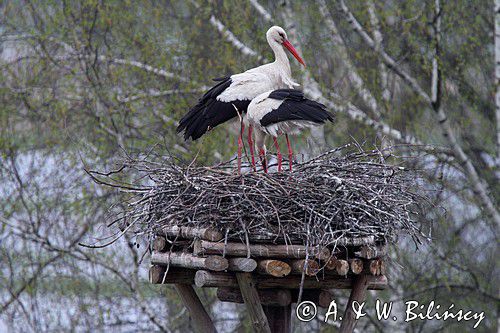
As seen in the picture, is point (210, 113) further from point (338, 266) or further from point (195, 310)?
point (338, 266)

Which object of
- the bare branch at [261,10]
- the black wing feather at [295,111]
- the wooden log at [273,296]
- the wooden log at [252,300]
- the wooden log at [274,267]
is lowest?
the wooden log at [252,300]

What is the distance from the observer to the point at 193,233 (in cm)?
536

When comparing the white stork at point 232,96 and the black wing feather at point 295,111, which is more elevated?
the white stork at point 232,96

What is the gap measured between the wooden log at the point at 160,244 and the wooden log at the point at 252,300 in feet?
1.90

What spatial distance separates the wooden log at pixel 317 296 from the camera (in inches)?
244

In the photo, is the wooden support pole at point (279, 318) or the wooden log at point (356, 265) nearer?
Answer: the wooden log at point (356, 265)

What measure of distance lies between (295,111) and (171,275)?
132cm

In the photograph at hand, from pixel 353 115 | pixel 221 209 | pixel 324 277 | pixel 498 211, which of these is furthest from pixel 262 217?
pixel 498 211

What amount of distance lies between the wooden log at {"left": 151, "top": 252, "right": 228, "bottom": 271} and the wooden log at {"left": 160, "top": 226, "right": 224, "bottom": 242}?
4.5 inches

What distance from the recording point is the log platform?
529cm

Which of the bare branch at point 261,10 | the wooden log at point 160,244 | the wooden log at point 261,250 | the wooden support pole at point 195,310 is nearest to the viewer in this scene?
the wooden log at point 261,250

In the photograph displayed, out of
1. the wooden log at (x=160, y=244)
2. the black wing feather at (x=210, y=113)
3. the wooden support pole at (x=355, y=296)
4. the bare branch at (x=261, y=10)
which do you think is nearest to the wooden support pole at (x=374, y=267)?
the wooden support pole at (x=355, y=296)

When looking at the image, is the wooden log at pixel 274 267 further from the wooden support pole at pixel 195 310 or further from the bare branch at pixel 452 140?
the bare branch at pixel 452 140

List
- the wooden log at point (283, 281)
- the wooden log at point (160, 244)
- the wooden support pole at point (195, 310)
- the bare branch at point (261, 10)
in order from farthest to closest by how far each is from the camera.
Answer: the bare branch at point (261, 10) < the wooden support pole at point (195, 310) < the wooden log at point (160, 244) < the wooden log at point (283, 281)
